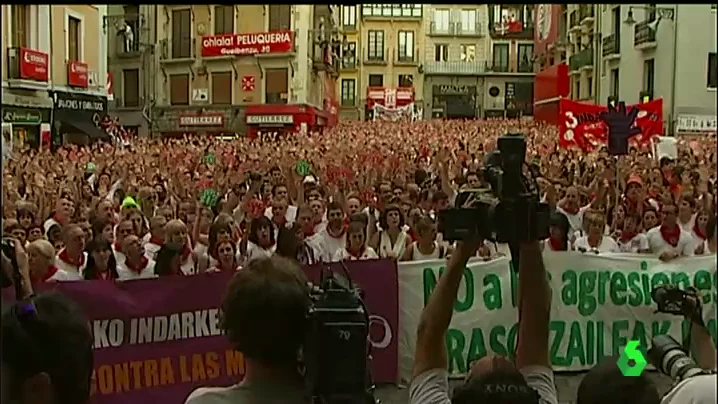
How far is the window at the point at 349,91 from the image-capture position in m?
27.9

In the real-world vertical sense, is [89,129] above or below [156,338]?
above

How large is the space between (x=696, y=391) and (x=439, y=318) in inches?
22.8

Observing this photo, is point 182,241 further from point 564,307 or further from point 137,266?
point 564,307

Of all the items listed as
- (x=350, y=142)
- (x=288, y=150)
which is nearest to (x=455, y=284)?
(x=288, y=150)

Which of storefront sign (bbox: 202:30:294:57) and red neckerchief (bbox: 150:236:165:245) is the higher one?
storefront sign (bbox: 202:30:294:57)

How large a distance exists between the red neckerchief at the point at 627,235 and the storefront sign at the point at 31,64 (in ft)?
47.5

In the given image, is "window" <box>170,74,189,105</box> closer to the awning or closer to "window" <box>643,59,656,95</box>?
the awning

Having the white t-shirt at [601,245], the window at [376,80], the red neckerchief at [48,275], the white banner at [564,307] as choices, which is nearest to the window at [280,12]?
the red neckerchief at [48,275]

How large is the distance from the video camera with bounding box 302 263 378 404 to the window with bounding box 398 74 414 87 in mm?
16336

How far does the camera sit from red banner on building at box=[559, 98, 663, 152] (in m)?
Answer: 13.0

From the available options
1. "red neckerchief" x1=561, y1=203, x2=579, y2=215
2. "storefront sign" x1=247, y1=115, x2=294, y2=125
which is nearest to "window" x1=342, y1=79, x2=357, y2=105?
"storefront sign" x1=247, y1=115, x2=294, y2=125

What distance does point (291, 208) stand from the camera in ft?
28.9

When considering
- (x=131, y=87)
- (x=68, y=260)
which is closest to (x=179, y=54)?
(x=131, y=87)

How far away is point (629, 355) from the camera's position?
2436mm
